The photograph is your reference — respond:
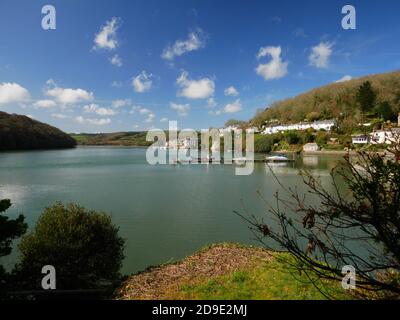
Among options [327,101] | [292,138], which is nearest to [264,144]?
[292,138]

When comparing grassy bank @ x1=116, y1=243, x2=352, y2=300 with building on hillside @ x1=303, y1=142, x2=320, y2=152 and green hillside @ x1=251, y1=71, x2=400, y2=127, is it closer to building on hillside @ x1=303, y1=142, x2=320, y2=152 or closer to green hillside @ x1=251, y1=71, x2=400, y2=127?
building on hillside @ x1=303, y1=142, x2=320, y2=152

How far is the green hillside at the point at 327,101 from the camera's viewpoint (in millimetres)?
95562

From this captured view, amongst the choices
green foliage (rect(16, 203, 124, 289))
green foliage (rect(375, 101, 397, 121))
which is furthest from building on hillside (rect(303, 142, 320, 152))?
green foliage (rect(16, 203, 124, 289))

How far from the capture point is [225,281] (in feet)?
23.3

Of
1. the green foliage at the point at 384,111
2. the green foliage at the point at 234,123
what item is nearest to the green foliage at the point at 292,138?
the green foliage at the point at 384,111

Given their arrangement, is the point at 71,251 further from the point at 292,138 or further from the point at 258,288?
the point at 292,138

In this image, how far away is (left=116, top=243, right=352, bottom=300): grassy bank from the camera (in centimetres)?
624

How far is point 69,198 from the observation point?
26.3m

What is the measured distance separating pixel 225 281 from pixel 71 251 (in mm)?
4634

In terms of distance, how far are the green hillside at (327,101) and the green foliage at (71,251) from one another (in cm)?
8905

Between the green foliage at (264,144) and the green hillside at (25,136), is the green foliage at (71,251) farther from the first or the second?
the green hillside at (25,136)

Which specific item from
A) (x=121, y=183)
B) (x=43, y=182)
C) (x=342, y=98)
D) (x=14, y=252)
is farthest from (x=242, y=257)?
(x=342, y=98)
